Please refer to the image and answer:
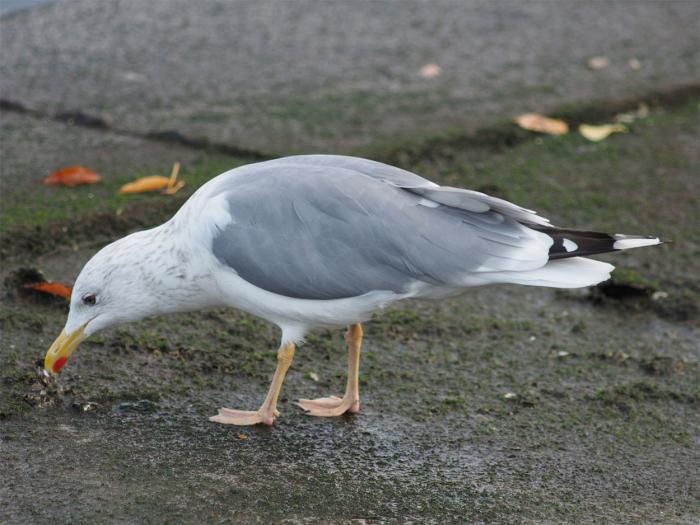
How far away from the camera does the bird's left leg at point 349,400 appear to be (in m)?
3.67

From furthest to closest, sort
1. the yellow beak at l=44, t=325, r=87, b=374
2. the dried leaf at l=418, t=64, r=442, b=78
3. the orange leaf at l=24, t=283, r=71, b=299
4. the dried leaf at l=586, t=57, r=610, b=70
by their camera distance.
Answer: the dried leaf at l=586, t=57, r=610, b=70 → the dried leaf at l=418, t=64, r=442, b=78 → the orange leaf at l=24, t=283, r=71, b=299 → the yellow beak at l=44, t=325, r=87, b=374

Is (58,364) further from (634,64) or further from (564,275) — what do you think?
(634,64)

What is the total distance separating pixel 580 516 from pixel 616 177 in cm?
302

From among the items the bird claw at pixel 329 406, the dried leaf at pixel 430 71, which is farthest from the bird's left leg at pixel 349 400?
the dried leaf at pixel 430 71

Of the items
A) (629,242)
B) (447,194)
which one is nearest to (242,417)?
(447,194)

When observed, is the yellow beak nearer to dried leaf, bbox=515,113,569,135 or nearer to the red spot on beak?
the red spot on beak

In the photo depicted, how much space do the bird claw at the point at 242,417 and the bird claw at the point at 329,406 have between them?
159 mm

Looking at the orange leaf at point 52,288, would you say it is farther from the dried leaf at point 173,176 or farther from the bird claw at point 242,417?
the dried leaf at point 173,176

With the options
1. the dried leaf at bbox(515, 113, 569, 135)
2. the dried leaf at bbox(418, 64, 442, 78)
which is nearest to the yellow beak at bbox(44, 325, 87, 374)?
the dried leaf at bbox(515, 113, 569, 135)

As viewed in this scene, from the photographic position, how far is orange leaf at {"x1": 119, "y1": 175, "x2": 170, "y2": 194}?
5.07m

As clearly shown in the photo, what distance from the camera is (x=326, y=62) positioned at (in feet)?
22.6

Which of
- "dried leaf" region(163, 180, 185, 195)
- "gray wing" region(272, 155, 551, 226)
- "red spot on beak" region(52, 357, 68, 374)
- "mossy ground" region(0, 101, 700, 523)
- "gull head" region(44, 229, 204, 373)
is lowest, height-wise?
"mossy ground" region(0, 101, 700, 523)

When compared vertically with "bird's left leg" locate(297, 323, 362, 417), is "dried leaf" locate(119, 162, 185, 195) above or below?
above

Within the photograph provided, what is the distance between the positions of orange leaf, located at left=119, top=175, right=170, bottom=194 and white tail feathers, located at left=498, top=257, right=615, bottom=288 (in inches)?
91.3
